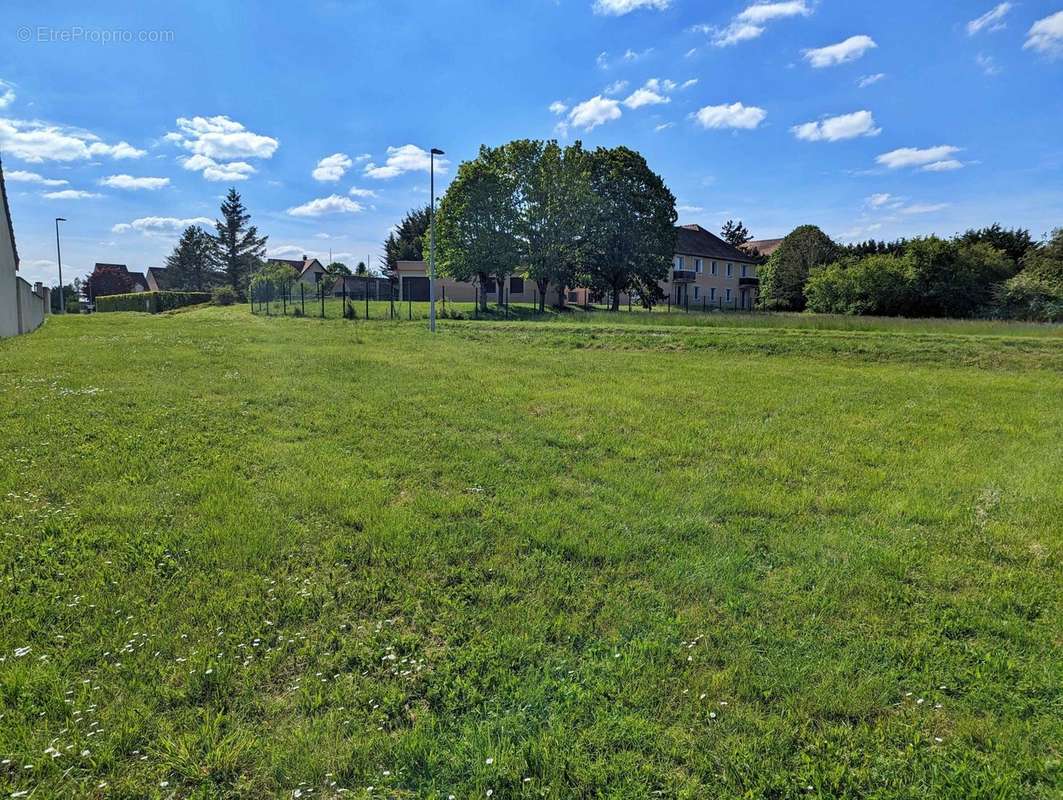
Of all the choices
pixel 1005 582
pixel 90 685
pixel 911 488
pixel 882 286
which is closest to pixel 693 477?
pixel 911 488

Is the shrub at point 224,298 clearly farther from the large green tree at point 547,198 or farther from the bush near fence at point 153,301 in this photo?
the large green tree at point 547,198

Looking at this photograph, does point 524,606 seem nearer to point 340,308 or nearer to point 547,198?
point 340,308

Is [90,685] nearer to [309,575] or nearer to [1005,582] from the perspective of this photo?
[309,575]

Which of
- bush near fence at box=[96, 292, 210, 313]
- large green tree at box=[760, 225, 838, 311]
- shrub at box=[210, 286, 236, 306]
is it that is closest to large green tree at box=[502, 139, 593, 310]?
large green tree at box=[760, 225, 838, 311]

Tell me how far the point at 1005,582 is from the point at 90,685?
5.19m

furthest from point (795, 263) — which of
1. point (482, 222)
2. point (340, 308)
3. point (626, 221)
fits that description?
point (340, 308)

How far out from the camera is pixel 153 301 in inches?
1887

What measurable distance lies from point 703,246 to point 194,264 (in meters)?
62.9

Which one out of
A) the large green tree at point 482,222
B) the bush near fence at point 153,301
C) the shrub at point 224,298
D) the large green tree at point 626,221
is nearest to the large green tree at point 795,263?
the large green tree at point 626,221

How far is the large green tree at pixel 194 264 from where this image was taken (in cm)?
7225

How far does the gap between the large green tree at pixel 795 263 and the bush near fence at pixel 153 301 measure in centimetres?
4948

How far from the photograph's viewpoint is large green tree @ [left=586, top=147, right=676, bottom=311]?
35.6 metres

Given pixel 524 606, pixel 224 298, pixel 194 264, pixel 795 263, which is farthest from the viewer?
pixel 194 264

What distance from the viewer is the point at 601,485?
5262 mm
